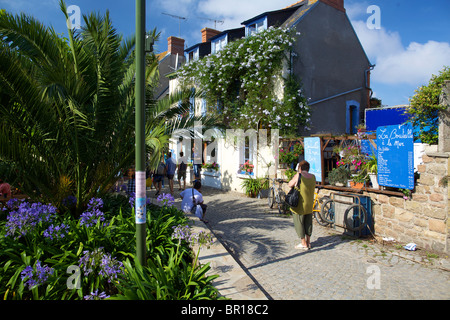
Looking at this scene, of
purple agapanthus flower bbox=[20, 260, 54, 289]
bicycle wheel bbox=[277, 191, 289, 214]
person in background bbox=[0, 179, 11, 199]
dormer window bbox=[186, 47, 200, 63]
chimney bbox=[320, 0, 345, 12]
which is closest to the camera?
purple agapanthus flower bbox=[20, 260, 54, 289]

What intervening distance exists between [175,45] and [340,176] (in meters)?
17.0

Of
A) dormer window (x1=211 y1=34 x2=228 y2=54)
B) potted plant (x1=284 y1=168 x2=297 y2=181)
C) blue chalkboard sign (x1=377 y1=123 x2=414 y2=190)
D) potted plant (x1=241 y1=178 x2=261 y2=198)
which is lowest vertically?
potted plant (x1=241 y1=178 x2=261 y2=198)

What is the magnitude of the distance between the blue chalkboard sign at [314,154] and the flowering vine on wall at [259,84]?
2266 mm

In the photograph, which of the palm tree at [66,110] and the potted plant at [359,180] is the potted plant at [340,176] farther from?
the palm tree at [66,110]

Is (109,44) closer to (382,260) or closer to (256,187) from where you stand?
(382,260)

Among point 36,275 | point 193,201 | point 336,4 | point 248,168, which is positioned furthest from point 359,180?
point 336,4

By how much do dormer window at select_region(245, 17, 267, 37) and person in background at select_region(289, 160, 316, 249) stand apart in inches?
327

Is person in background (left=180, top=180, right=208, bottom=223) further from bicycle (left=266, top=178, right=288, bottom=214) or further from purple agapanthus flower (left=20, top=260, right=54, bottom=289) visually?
purple agapanthus flower (left=20, top=260, right=54, bottom=289)

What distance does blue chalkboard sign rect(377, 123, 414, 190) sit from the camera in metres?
6.11

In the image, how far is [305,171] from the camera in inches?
239

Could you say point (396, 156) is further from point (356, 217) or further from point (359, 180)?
point (356, 217)

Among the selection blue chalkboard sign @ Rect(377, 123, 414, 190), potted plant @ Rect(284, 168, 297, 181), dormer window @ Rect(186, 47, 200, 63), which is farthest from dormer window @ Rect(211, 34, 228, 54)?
blue chalkboard sign @ Rect(377, 123, 414, 190)

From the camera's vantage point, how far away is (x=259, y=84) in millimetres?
11961
